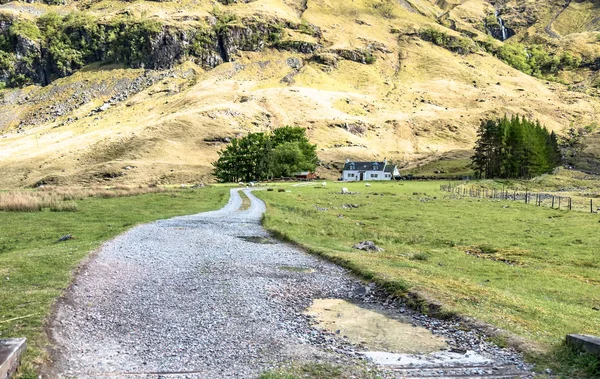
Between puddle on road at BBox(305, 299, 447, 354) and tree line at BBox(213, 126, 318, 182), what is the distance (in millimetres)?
116946

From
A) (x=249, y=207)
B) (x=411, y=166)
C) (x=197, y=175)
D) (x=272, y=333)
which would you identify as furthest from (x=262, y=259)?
(x=411, y=166)

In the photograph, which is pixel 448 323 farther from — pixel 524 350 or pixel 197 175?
pixel 197 175

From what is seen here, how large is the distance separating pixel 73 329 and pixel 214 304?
416 centimetres

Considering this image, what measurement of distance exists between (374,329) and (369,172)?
490 ft

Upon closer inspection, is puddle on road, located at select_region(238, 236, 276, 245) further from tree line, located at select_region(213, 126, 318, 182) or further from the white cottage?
the white cottage

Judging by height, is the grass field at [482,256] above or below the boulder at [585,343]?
below

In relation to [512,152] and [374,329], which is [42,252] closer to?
[374,329]

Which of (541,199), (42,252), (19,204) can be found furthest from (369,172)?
(42,252)

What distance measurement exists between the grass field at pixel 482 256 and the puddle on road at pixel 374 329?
1778mm

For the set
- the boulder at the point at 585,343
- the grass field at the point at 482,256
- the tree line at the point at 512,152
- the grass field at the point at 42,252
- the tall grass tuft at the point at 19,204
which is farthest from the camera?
the tree line at the point at 512,152

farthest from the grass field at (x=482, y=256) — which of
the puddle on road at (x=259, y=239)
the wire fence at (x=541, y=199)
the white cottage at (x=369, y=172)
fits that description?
the white cottage at (x=369, y=172)

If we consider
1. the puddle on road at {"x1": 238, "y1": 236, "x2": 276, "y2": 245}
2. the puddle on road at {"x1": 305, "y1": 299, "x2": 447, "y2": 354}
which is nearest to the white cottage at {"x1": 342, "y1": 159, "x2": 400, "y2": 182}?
the puddle on road at {"x1": 238, "y1": 236, "x2": 276, "y2": 245}

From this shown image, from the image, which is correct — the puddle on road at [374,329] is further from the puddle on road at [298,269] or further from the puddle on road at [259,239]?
the puddle on road at [259,239]

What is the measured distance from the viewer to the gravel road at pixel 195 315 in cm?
1022
